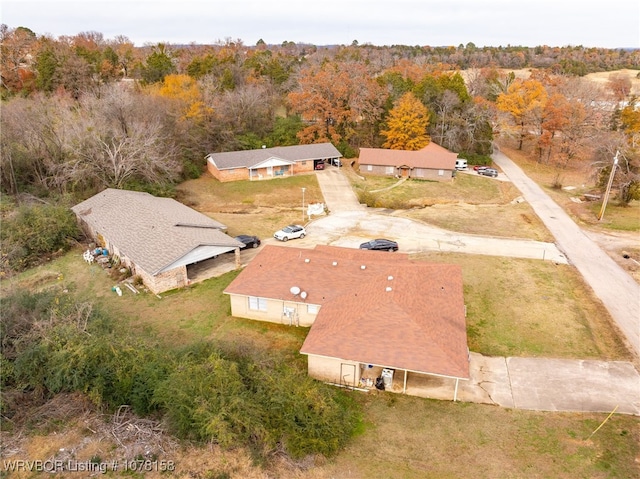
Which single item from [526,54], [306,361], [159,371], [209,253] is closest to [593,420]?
[306,361]

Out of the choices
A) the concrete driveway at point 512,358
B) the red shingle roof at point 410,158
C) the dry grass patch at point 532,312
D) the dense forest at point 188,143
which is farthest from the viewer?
the red shingle roof at point 410,158

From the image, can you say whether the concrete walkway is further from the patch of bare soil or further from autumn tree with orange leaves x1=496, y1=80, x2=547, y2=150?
autumn tree with orange leaves x1=496, y1=80, x2=547, y2=150

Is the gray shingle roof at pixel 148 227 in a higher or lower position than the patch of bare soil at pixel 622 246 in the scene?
higher

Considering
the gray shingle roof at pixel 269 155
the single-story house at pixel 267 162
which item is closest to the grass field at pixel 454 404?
the single-story house at pixel 267 162

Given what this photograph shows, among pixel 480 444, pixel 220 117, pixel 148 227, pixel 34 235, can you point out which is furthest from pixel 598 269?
pixel 220 117

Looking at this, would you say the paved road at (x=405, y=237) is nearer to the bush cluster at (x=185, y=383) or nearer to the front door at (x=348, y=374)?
the front door at (x=348, y=374)

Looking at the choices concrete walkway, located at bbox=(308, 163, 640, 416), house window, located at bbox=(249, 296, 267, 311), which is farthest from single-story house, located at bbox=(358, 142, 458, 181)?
house window, located at bbox=(249, 296, 267, 311)
